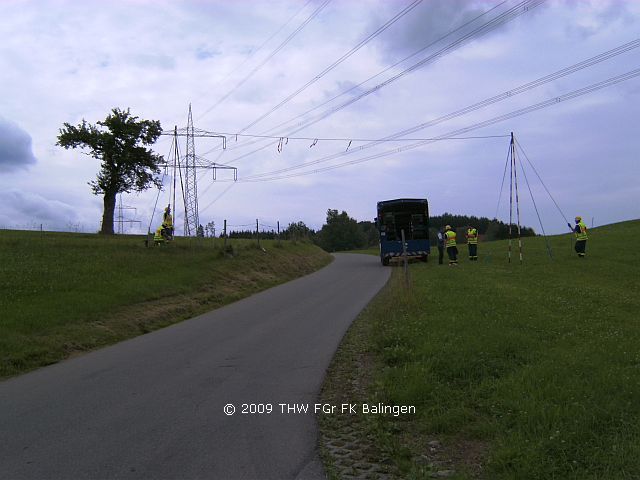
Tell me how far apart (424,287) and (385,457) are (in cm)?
1058

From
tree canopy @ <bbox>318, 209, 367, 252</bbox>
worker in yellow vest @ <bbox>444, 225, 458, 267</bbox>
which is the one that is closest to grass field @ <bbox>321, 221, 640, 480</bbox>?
worker in yellow vest @ <bbox>444, 225, 458, 267</bbox>

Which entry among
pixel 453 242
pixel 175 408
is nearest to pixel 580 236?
pixel 453 242

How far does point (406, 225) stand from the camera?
30.2m

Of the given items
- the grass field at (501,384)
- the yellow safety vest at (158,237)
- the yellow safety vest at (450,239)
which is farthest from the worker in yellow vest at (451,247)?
the yellow safety vest at (158,237)

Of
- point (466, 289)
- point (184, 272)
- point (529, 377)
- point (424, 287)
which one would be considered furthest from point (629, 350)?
point (184, 272)

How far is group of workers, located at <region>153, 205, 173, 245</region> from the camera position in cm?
2545

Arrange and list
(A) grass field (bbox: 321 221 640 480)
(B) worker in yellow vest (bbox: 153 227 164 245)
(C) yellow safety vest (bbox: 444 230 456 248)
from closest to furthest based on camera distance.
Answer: (A) grass field (bbox: 321 221 640 480) → (C) yellow safety vest (bbox: 444 230 456 248) → (B) worker in yellow vest (bbox: 153 227 164 245)

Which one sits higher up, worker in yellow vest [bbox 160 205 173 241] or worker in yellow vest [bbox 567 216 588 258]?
worker in yellow vest [bbox 160 205 173 241]

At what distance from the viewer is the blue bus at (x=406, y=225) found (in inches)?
1168

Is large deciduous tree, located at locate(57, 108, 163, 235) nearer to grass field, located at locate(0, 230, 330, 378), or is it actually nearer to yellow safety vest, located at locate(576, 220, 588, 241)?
grass field, located at locate(0, 230, 330, 378)

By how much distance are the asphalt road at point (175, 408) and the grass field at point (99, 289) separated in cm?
97

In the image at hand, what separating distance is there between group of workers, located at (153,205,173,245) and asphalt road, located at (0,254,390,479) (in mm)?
13981

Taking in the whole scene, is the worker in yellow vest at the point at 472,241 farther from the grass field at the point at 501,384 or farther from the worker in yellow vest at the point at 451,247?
the grass field at the point at 501,384

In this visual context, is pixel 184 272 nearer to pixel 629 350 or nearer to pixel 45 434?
pixel 45 434
